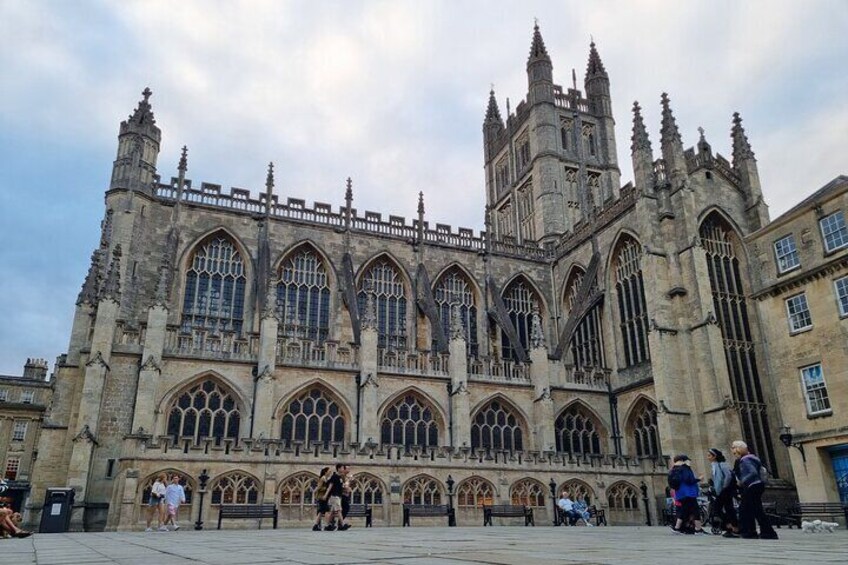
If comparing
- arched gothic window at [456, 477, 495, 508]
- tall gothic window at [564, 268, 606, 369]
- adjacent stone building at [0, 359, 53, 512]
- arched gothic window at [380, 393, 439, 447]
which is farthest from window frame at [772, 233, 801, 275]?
adjacent stone building at [0, 359, 53, 512]

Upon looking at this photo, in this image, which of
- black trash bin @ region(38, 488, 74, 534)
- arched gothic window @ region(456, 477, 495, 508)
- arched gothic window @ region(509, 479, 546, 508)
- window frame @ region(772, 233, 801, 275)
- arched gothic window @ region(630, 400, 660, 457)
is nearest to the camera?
black trash bin @ region(38, 488, 74, 534)

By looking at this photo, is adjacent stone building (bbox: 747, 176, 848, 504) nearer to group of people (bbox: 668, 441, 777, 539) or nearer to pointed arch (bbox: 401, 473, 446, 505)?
group of people (bbox: 668, 441, 777, 539)

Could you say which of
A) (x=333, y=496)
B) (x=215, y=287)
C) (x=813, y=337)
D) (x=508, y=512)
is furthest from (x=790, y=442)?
(x=215, y=287)

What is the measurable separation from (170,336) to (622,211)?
22.0 metres

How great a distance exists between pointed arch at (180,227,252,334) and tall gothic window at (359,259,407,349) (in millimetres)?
5956

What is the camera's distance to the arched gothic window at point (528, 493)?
24.0 meters

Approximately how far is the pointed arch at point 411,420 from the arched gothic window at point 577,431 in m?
6.17

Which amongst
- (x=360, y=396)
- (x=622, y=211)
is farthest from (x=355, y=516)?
(x=622, y=211)

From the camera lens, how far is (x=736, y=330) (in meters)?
29.1

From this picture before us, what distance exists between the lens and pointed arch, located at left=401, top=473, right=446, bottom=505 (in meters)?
22.7

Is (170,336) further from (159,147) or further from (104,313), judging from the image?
(159,147)

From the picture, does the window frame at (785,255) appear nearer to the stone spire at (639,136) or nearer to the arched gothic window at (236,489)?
the stone spire at (639,136)

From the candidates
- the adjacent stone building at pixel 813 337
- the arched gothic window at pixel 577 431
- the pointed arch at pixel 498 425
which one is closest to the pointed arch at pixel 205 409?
the pointed arch at pixel 498 425

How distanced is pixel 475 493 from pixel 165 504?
1057cm
